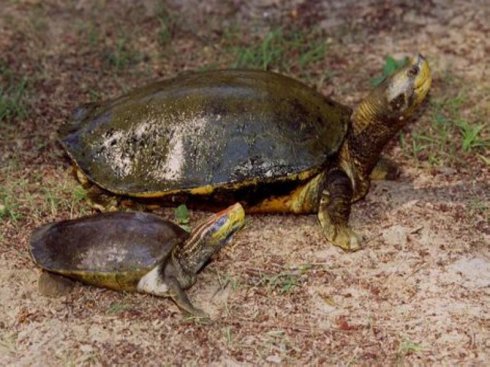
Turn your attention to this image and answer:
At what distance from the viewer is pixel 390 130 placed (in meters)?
4.08

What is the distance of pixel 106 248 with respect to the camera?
3.41m

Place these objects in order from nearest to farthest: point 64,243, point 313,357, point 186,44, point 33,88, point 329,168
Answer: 1. point 313,357
2. point 64,243
3. point 329,168
4. point 33,88
5. point 186,44

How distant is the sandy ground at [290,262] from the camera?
320 centimetres

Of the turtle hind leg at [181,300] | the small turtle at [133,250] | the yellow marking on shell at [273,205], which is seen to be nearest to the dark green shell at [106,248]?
the small turtle at [133,250]

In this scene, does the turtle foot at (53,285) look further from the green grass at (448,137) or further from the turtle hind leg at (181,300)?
the green grass at (448,137)

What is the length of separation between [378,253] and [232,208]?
80cm

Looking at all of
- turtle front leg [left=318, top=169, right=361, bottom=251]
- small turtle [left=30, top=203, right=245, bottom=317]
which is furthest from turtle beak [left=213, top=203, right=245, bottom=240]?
turtle front leg [left=318, top=169, right=361, bottom=251]

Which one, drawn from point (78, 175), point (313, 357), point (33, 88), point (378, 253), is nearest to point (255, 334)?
point (313, 357)

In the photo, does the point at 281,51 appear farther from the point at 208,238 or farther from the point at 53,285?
the point at 53,285

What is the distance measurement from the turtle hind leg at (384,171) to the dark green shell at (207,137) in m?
0.44

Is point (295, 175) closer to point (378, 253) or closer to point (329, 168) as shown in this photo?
point (329, 168)

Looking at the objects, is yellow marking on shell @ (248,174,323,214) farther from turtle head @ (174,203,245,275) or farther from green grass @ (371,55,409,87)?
green grass @ (371,55,409,87)

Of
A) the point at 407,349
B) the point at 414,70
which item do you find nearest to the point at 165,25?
the point at 414,70

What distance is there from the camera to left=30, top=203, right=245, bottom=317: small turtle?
11.1ft
